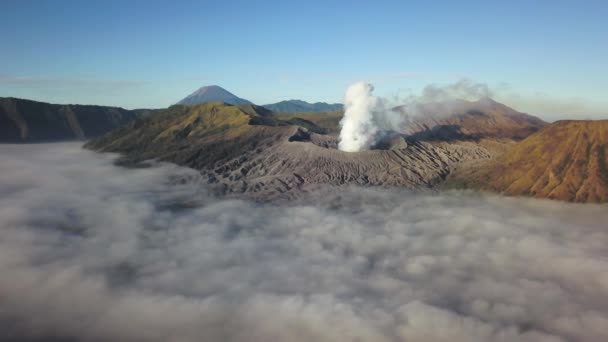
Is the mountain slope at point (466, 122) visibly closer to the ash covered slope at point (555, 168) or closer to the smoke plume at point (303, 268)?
the ash covered slope at point (555, 168)

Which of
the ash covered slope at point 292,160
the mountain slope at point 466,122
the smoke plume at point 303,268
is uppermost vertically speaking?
→ the mountain slope at point 466,122

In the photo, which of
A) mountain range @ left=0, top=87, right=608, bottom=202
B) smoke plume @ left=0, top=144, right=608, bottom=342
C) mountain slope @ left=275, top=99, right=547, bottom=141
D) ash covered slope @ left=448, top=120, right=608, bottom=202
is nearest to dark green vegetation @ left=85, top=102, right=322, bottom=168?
mountain range @ left=0, top=87, right=608, bottom=202

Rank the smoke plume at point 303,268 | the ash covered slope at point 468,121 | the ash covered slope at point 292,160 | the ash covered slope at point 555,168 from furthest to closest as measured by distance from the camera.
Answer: the ash covered slope at point 468,121, the ash covered slope at point 292,160, the ash covered slope at point 555,168, the smoke plume at point 303,268

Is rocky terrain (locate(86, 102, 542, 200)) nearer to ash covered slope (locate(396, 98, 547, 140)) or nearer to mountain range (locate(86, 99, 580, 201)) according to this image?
mountain range (locate(86, 99, 580, 201))

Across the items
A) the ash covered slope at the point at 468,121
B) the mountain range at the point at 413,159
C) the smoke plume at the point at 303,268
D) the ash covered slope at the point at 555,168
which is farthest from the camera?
the ash covered slope at the point at 468,121

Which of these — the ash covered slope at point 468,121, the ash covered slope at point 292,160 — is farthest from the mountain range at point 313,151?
the ash covered slope at point 468,121

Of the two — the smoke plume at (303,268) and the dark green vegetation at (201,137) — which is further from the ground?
the dark green vegetation at (201,137)

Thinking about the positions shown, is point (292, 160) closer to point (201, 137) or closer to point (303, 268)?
point (303, 268)
